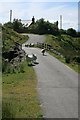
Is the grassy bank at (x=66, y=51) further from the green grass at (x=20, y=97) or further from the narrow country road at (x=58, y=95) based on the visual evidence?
the green grass at (x=20, y=97)

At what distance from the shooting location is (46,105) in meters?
14.6

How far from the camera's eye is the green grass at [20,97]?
42.0 ft

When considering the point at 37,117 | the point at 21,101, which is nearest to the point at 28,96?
the point at 21,101

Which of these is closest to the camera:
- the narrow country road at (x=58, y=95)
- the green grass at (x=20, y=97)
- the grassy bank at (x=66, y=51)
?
the green grass at (x=20, y=97)

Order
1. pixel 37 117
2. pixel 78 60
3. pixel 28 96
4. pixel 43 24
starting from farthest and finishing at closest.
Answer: pixel 43 24
pixel 78 60
pixel 28 96
pixel 37 117

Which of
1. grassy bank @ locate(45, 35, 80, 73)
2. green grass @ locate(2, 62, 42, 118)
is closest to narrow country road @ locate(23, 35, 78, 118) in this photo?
green grass @ locate(2, 62, 42, 118)

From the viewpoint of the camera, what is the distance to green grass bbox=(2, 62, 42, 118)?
1280cm

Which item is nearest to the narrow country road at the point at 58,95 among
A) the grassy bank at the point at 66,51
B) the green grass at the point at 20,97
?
the green grass at the point at 20,97

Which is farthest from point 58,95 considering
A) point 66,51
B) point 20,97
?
point 66,51

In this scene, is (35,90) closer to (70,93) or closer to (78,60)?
(70,93)

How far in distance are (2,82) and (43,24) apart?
288 feet

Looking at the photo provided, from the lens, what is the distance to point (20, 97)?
16.3 m

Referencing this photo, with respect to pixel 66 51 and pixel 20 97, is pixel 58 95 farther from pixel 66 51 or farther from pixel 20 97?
pixel 66 51

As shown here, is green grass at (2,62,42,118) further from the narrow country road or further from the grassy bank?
the grassy bank
